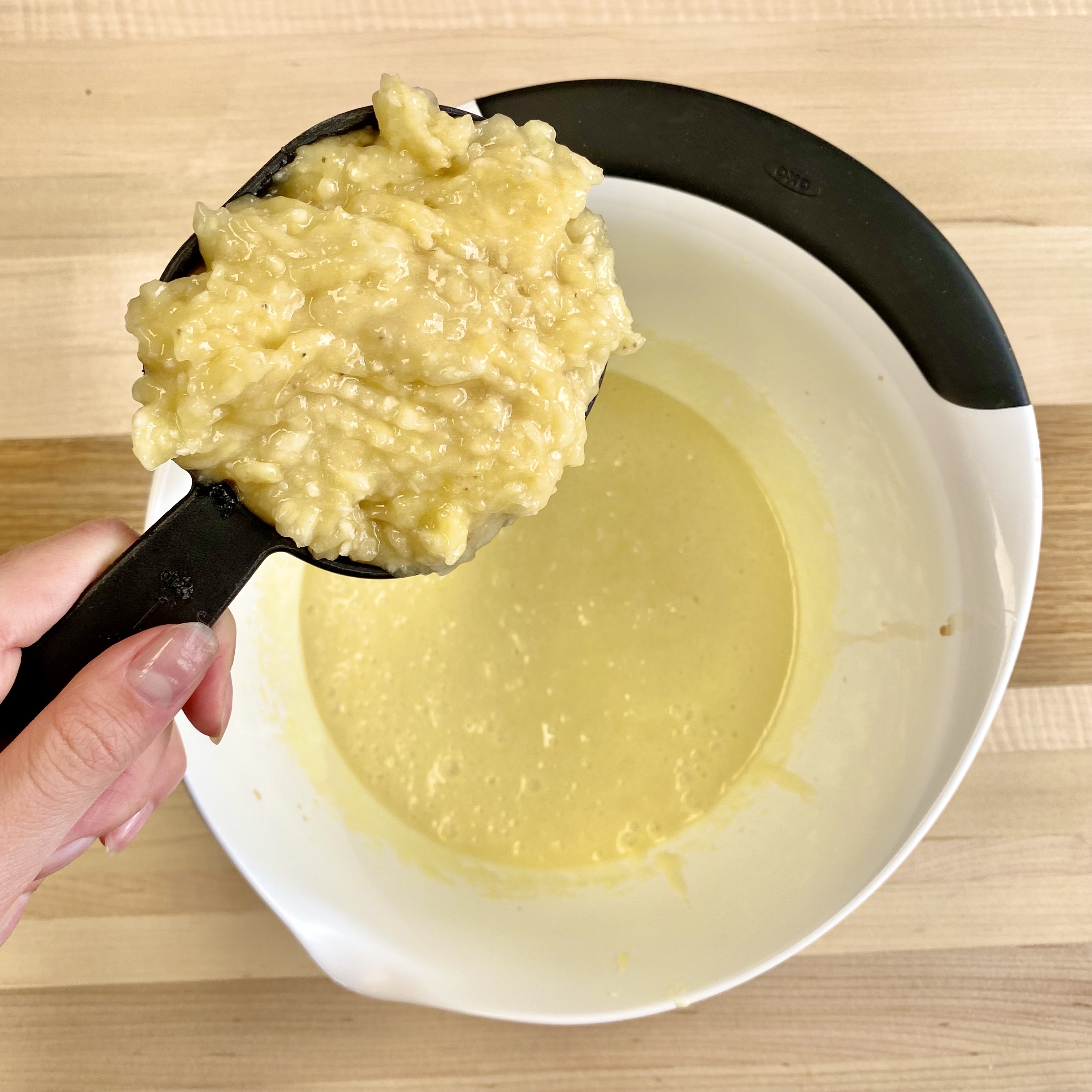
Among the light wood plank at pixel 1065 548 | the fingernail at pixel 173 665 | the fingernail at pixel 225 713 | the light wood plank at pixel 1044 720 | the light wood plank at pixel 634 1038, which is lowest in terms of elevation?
the light wood plank at pixel 634 1038

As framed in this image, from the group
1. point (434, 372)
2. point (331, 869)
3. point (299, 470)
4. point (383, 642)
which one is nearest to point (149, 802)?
point (331, 869)

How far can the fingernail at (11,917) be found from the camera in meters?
0.77

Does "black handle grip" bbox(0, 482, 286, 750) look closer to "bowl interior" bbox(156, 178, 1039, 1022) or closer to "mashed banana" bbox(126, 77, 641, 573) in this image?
"mashed banana" bbox(126, 77, 641, 573)

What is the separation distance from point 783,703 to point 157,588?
0.81m

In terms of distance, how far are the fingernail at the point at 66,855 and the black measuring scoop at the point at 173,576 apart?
285 millimetres

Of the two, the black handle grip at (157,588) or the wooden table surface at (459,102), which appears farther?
the wooden table surface at (459,102)

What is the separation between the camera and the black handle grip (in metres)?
0.72

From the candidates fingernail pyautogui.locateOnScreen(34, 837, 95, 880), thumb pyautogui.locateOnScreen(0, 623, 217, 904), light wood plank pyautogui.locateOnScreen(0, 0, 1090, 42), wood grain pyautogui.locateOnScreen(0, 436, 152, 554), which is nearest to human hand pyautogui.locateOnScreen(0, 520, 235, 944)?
thumb pyautogui.locateOnScreen(0, 623, 217, 904)

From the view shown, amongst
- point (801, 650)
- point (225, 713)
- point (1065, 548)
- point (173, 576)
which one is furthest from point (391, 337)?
point (1065, 548)

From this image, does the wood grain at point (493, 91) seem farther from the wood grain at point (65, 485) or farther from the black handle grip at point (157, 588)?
the black handle grip at point (157, 588)

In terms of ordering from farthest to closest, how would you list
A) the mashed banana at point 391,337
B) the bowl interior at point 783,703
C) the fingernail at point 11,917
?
the bowl interior at point 783,703 → the fingernail at point 11,917 → the mashed banana at point 391,337

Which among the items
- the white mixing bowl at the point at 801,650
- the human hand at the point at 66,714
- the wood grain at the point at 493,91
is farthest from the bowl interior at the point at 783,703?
the wood grain at the point at 493,91

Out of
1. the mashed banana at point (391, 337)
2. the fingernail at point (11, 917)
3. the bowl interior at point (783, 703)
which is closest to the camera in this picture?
the mashed banana at point (391, 337)

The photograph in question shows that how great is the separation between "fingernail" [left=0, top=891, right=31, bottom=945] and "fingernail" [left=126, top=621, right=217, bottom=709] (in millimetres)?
247
